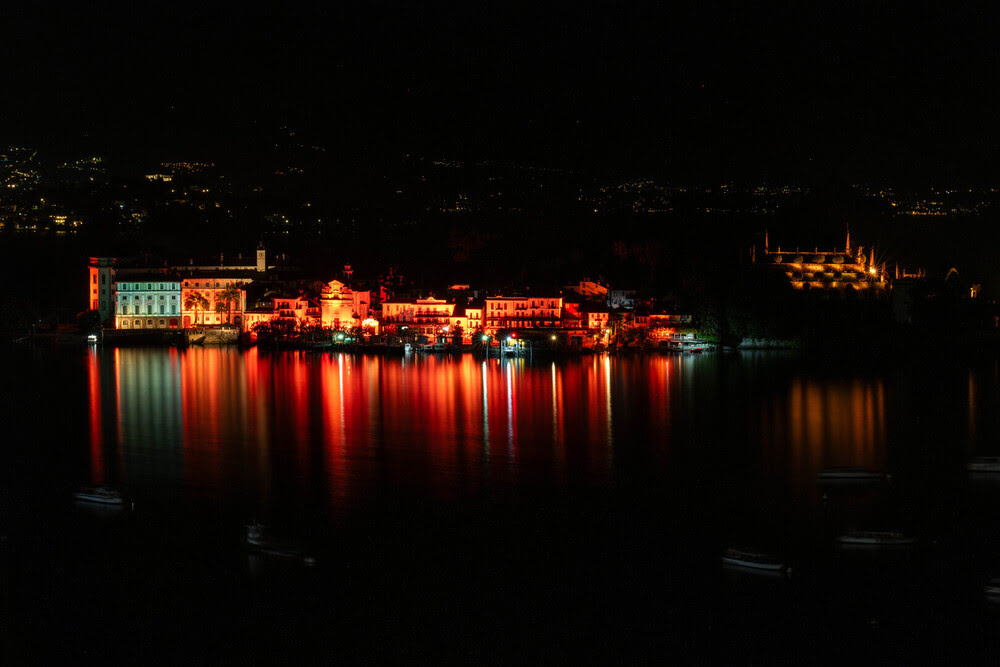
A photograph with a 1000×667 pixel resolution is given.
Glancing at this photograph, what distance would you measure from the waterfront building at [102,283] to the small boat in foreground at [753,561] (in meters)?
21.2

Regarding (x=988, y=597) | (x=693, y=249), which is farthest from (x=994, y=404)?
(x=693, y=249)

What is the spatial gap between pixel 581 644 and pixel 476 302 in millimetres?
17068

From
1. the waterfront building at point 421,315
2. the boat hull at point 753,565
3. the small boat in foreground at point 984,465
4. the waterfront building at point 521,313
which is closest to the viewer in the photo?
the boat hull at point 753,565

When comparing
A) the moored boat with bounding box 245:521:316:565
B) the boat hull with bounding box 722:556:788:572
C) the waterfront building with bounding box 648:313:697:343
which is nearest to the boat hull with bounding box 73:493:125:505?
the moored boat with bounding box 245:521:316:565

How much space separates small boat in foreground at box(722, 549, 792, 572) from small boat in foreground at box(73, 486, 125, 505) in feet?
14.4

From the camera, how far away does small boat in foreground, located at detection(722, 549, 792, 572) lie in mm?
5078

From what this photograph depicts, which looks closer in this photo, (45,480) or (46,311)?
(45,480)

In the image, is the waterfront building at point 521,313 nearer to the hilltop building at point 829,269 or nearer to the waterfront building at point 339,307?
the waterfront building at point 339,307

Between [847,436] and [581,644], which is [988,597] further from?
[847,436]

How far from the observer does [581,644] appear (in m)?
4.30

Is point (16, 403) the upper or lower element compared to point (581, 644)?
upper

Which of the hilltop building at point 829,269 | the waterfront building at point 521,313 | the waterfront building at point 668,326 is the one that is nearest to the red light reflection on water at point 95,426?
the waterfront building at point 521,313

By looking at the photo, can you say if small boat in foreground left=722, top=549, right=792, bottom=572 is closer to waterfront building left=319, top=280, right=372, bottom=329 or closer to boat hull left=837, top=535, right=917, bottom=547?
boat hull left=837, top=535, right=917, bottom=547

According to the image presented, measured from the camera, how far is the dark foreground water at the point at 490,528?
4.40 metres
